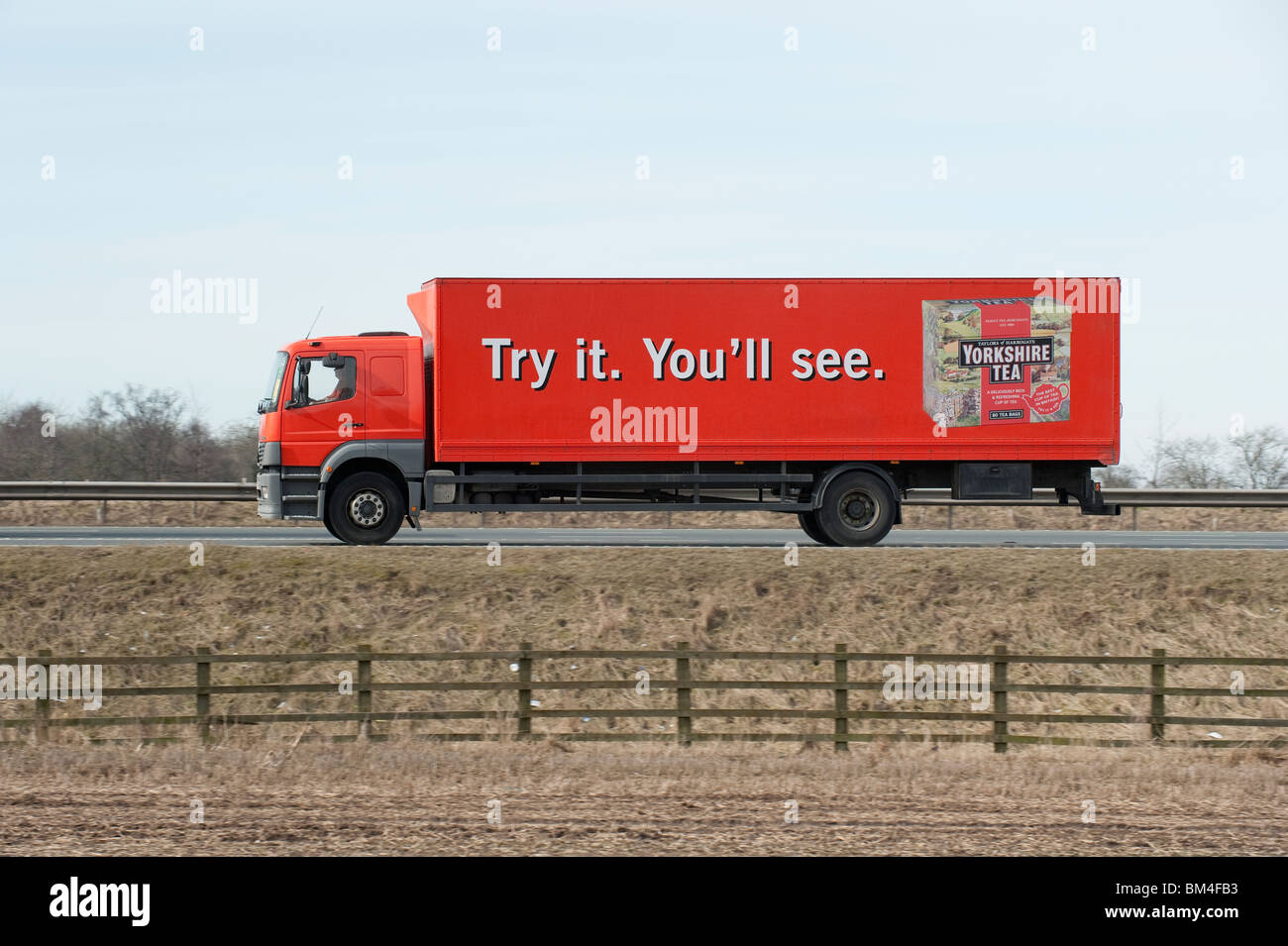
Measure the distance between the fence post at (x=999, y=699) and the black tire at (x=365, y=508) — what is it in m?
8.55

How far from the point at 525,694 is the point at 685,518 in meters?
A: 13.6

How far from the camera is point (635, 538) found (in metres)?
21.5

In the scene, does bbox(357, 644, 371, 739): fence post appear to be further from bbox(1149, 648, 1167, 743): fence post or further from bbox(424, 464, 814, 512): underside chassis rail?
bbox(1149, 648, 1167, 743): fence post

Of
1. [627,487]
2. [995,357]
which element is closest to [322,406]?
[627,487]

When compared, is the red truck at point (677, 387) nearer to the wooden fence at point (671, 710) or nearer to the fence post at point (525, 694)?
the wooden fence at point (671, 710)

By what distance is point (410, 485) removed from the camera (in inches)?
708

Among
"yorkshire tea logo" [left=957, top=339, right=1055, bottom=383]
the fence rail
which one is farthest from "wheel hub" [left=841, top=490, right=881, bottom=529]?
the fence rail

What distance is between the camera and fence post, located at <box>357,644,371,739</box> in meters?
13.6

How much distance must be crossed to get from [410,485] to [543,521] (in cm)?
997

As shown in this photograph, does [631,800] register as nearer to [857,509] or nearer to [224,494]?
[857,509]

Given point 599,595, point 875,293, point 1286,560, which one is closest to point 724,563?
point 599,595

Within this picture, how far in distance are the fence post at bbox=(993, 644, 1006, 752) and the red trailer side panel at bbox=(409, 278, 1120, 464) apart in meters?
4.97
